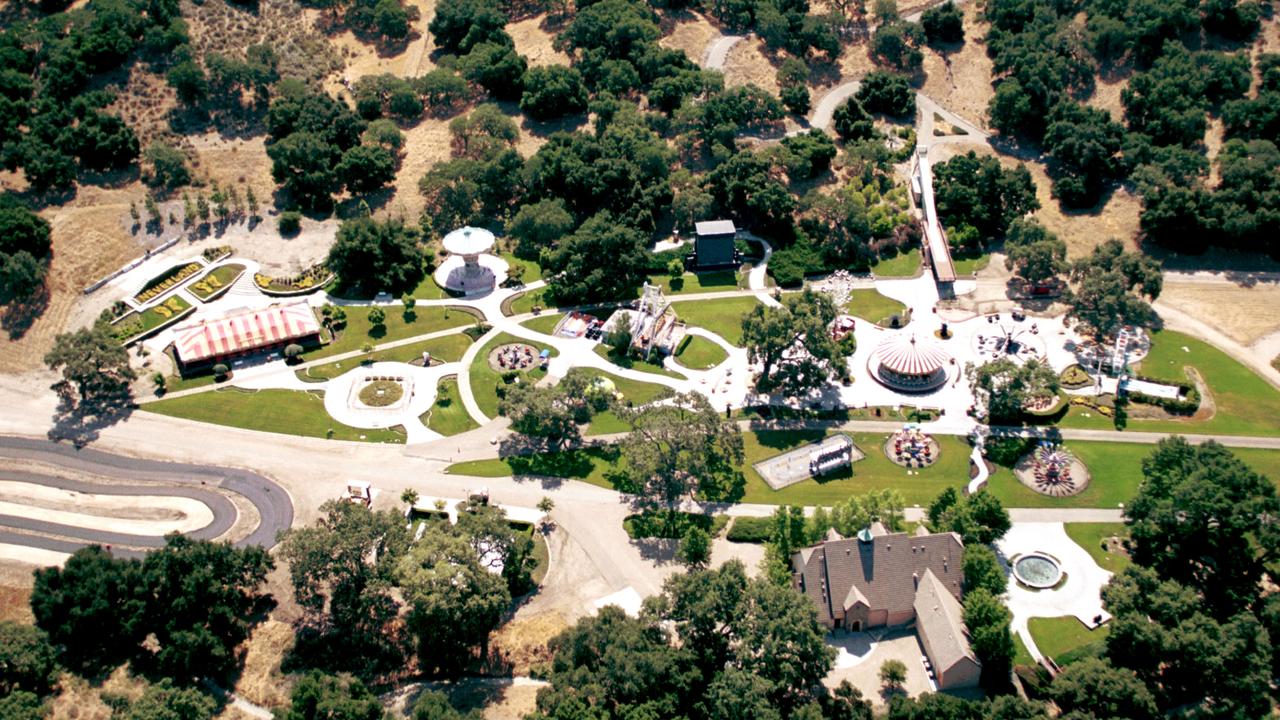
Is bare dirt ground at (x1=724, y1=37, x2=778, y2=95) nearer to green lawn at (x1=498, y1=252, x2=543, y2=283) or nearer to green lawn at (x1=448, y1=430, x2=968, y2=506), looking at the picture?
green lawn at (x1=498, y1=252, x2=543, y2=283)

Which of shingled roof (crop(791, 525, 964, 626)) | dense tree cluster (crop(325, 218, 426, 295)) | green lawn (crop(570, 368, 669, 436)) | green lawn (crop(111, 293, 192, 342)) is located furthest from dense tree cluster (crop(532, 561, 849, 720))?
green lawn (crop(111, 293, 192, 342))

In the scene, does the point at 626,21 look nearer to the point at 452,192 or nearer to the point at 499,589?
the point at 452,192

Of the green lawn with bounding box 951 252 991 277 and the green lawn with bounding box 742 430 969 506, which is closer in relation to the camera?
the green lawn with bounding box 742 430 969 506

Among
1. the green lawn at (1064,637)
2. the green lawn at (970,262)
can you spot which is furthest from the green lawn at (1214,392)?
the green lawn at (1064,637)

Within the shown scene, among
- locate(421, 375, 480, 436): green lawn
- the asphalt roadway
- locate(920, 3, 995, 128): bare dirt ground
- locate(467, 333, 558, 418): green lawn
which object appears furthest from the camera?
locate(920, 3, 995, 128): bare dirt ground

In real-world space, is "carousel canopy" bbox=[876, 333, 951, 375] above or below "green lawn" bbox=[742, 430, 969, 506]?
above
